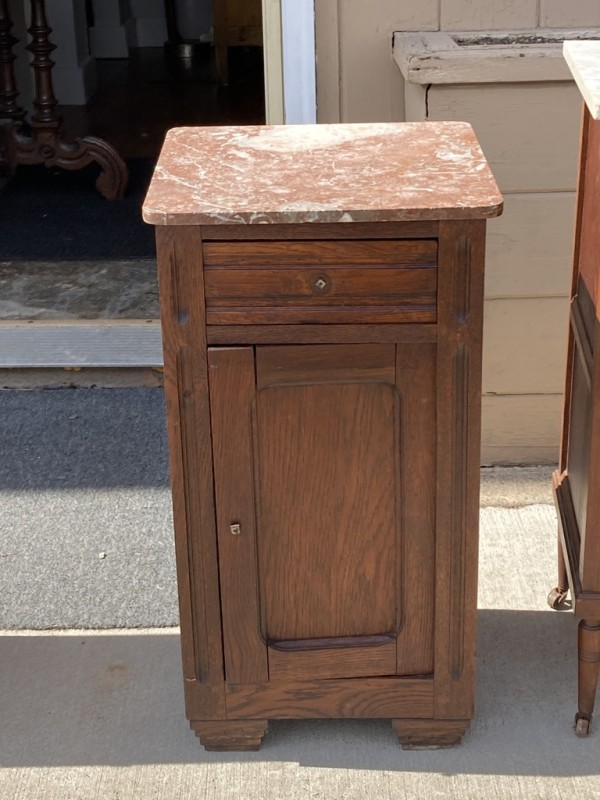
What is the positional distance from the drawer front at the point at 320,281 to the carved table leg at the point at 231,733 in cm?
73

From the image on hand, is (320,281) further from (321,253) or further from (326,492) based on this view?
(326,492)

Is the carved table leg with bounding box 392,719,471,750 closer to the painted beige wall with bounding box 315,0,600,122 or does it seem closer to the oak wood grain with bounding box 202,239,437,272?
the oak wood grain with bounding box 202,239,437,272

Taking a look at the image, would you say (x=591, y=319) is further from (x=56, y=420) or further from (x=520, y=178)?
(x=56, y=420)

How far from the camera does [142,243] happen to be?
4.08 m

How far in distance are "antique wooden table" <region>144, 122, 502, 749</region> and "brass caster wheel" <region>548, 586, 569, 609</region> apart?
488 millimetres

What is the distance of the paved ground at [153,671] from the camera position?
6.36ft

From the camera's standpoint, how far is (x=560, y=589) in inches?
92.7

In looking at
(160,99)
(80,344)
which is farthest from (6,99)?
(160,99)

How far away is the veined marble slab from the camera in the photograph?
1676 mm

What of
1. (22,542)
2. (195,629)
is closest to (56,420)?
(22,542)

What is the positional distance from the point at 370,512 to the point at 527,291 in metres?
1.12

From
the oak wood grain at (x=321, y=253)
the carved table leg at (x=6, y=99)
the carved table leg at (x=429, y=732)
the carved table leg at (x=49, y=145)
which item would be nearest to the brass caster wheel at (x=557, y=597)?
the carved table leg at (x=429, y=732)

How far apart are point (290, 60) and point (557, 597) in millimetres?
1417

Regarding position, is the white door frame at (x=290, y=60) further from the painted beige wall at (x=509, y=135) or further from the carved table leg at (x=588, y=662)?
the carved table leg at (x=588, y=662)
